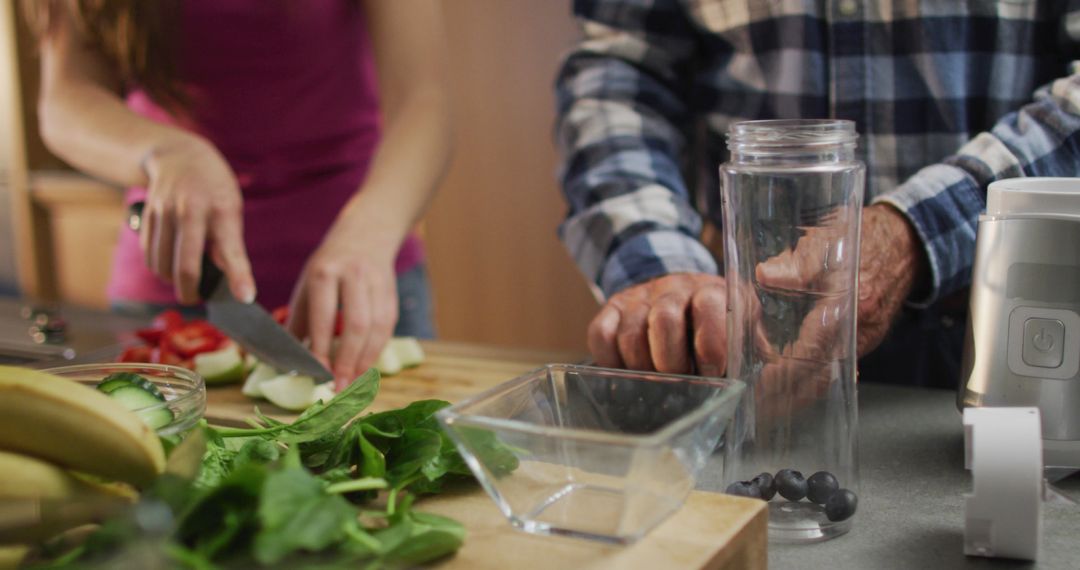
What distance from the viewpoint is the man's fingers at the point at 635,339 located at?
0.99 meters

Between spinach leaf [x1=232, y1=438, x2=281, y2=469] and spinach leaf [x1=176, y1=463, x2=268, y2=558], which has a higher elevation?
spinach leaf [x1=176, y1=463, x2=268, y2=558]

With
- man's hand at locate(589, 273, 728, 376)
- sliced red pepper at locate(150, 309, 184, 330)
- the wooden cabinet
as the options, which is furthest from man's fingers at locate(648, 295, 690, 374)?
the wooden cabinet

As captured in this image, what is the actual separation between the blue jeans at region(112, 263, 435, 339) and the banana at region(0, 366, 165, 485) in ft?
3.42

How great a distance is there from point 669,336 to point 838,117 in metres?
0.51

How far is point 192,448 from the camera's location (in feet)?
1.98

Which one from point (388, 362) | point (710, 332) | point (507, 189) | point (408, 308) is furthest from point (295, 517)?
point (507, 189)

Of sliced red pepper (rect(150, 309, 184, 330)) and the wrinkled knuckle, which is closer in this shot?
the wrinkled knuckle

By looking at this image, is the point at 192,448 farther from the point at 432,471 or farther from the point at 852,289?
the point at 852,289

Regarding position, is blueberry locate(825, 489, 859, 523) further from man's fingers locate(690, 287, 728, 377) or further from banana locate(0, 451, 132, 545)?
banana locate(0, 451, 132, 545)

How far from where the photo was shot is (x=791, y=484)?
73 cm

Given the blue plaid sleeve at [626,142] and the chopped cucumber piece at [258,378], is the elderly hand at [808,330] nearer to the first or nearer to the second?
the blue plaid sleeve at [626,142]

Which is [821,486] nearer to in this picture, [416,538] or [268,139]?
[416,538]

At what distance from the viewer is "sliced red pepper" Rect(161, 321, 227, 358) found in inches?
50.5

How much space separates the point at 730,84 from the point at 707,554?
91 cm
